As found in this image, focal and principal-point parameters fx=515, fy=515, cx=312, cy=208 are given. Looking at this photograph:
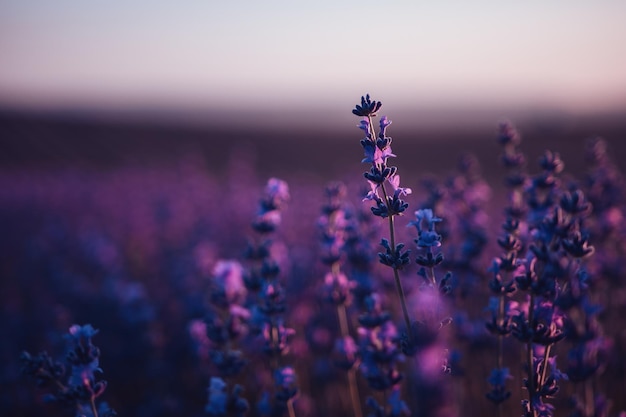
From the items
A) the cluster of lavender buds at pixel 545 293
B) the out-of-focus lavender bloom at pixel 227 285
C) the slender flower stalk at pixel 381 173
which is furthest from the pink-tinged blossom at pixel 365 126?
the out-of-focus lavender bloom at pixel 227 285

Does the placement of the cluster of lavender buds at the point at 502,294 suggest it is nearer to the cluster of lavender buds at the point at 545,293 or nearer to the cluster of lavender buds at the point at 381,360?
the cluster of lavender buds at the point at 545,293

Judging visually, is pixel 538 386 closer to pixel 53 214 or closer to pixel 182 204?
pixel 182 204

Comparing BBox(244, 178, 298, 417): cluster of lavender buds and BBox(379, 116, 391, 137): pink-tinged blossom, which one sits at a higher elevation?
BBox(379, 116, 391, 137): pink-tinged blossom

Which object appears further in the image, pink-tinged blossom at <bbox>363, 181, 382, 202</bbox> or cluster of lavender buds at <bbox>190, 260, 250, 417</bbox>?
cluster of lavender buds at <bbox>190, 260, 250, 417</bbox>

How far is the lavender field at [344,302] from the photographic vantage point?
2131mm

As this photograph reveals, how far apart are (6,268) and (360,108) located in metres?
6.91

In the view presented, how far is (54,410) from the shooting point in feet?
14.4

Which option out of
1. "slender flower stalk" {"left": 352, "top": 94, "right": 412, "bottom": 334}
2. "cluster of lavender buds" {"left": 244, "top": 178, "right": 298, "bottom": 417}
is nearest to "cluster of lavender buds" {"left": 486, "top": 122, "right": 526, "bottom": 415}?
"slender flower stalk" {"left": 352, "top": 94, "right": 412, "bottom": 334}

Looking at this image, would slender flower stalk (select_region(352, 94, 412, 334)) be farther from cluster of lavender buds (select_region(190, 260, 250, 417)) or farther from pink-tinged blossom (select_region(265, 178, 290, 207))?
pink-tinged blossom (select_region(265, 178, 290, 207))

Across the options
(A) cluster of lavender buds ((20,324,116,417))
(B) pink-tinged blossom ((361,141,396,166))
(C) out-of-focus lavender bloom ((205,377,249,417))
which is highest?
(B) pink-tinged blossom ((361,141,396,166))

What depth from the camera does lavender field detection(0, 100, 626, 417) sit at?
2131 mm

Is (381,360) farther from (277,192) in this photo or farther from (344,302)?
(277,192)

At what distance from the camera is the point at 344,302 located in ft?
10.2

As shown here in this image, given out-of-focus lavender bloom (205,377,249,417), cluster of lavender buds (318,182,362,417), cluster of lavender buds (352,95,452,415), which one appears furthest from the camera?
cluster of lavender buds (318,182,362,417)
